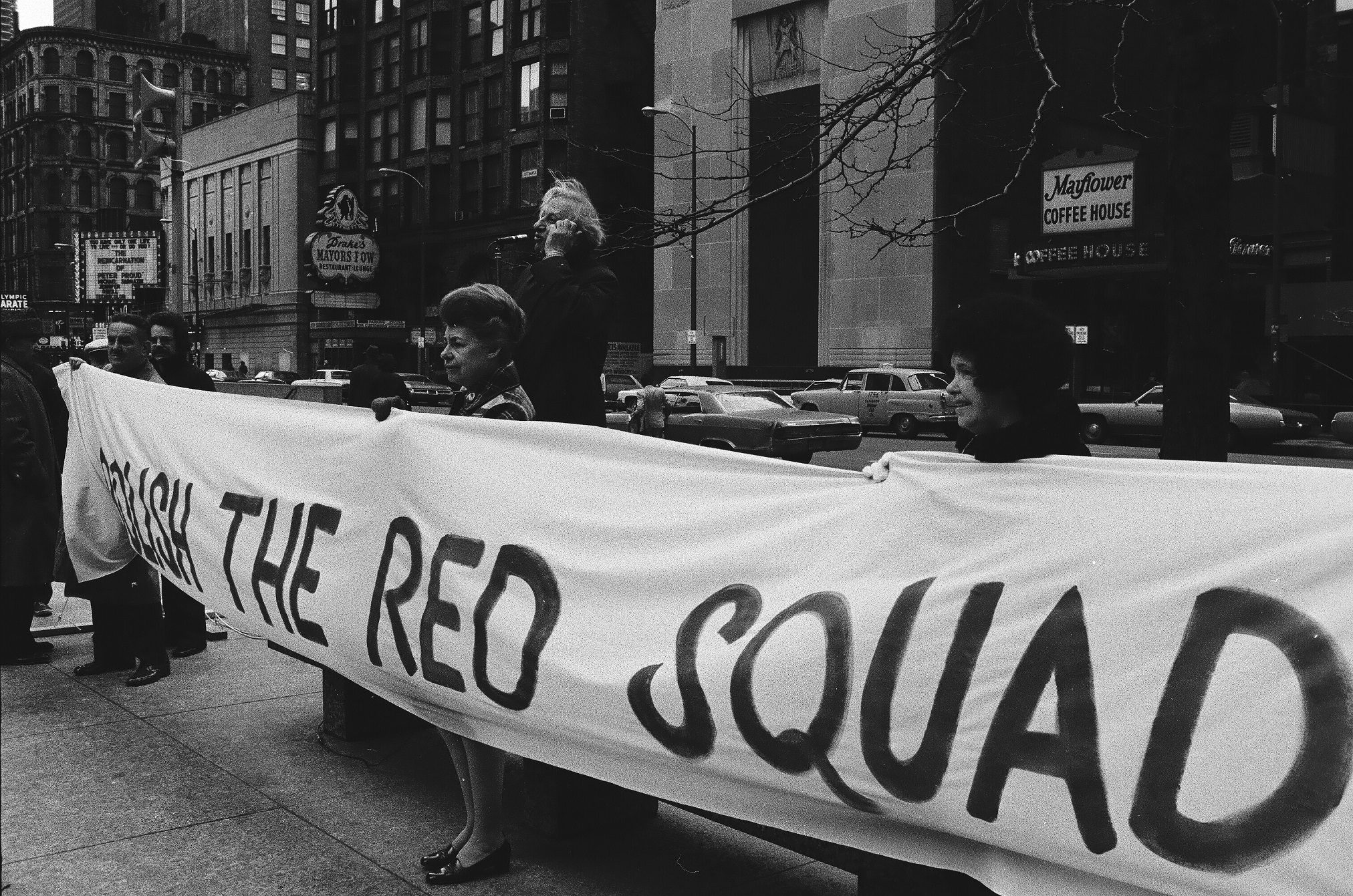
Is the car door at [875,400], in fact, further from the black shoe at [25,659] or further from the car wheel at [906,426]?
the black shoe at [25,659]

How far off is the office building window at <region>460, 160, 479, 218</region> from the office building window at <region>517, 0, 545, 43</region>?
580 cm

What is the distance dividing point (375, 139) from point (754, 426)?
4516 cm

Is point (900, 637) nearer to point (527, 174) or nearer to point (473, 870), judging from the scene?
point (473, 870)

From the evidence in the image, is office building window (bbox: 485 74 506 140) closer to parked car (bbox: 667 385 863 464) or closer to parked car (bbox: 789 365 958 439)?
parked car (bbox: 789 365 958 439)

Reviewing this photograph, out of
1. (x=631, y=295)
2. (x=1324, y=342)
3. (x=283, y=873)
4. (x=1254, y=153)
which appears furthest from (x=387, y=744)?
(x=631, y=295)

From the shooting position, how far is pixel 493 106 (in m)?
55.0

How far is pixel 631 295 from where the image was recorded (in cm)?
5416

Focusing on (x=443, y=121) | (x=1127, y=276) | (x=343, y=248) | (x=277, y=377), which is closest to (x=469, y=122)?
(x=443, y=121)

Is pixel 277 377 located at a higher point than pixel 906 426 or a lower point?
higher

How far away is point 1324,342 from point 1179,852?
30.2m

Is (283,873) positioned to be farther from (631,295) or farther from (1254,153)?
(631,295)

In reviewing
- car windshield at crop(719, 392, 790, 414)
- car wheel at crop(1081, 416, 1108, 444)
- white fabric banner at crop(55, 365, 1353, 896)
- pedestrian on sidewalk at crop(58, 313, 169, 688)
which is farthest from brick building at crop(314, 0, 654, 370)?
white fabric banner at crop(55, 365, 1353, 896)

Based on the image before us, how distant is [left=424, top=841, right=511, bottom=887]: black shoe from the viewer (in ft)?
13.2

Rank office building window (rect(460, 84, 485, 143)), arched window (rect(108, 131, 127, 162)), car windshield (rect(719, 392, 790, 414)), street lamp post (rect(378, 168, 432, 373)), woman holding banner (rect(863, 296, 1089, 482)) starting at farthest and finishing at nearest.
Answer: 1. arched window (rect(108, 131, 127, 162))
2. office building window (rect(460, 84, 485, 143))
3. street lamp post (rect(378, 168, 432, 373))
4. car windshield (rect(719, 392, 790, 414))
5. woman holding banner (rect(863, 296, 1089, 482))
